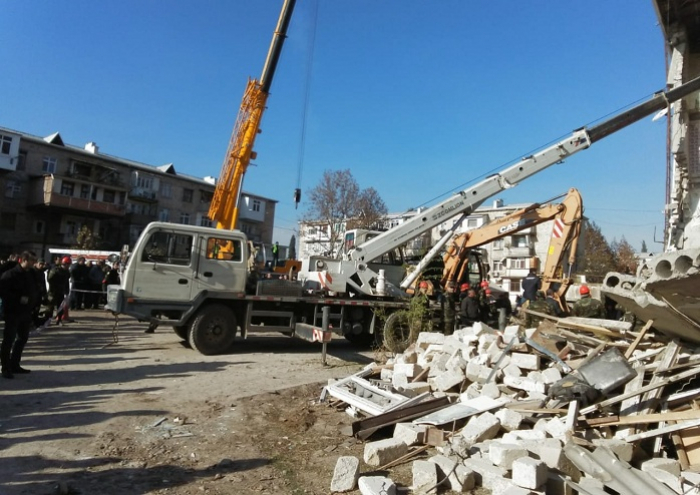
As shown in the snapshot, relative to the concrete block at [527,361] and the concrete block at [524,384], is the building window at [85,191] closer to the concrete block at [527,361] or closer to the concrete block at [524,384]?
the concrete block at [527,361]

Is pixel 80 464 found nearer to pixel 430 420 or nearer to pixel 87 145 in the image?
pixel 430 420

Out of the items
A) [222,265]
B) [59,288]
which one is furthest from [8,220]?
[222,265]

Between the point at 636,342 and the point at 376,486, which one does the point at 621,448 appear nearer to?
the point at 636,342

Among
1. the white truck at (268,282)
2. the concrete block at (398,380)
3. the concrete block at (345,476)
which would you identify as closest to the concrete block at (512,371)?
the concrete block at (398,380)

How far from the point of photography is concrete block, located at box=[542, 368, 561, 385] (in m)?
5.43

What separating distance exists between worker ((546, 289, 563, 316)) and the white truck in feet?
9.72

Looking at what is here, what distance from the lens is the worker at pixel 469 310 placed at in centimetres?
1121

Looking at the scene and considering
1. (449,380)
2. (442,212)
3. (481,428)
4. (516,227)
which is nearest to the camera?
(481,428)

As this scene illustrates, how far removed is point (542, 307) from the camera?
10273 mm

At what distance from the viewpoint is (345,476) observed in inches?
150

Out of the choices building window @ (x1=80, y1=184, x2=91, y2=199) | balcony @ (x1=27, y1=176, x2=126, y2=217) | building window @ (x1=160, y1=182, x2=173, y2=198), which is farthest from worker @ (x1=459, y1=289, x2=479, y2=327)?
building window @ (x1=160, y1=182, x2=173, y2=198)

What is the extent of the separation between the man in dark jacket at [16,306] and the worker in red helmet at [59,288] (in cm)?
562

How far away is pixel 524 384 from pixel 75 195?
44.8 metres

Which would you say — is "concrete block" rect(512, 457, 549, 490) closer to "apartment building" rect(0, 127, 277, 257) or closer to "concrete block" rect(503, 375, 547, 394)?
"concrete block" rect(503, 375, 547, 394)
